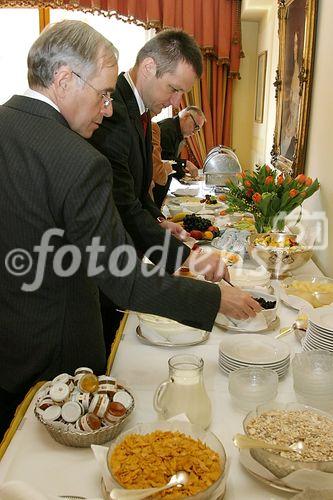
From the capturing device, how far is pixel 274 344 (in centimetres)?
112

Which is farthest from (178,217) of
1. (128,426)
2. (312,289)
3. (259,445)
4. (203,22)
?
(203,22)

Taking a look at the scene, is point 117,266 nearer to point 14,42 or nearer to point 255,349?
point 255,349

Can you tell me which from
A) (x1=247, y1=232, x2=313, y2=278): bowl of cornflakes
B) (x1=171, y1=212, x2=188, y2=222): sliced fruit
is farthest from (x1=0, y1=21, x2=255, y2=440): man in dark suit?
(x1=171, y1=212, x2=188, y2=222): sliced fruit

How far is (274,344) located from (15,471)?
1.89 feet

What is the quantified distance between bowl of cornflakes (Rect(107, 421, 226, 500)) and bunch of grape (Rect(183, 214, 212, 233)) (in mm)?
1503

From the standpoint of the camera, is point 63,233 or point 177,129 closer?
point 63,233

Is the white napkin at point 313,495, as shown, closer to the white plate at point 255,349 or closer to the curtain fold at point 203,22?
the white plate at point 255,349

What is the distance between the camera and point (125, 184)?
1635 millimetres

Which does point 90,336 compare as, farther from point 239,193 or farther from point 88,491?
point 239,193

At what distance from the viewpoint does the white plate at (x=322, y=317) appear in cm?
108

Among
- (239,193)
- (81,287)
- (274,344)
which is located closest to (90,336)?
(81,287)

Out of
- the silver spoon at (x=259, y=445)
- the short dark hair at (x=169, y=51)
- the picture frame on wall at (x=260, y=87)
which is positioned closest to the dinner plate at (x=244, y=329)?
the silver spoon at (x=259, y=445)

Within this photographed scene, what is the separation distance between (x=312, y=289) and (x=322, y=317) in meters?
0.34

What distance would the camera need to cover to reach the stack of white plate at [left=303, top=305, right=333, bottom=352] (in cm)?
107
